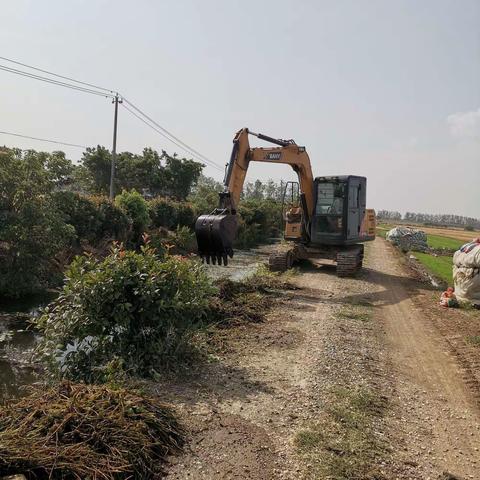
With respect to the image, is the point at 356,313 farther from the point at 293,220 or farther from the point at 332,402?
the point at 293,220

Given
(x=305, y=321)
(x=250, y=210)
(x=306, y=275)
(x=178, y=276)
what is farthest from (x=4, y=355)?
(x=250, y=210)

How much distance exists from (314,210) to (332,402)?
1097 cm

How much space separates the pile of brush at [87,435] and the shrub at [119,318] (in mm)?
1142

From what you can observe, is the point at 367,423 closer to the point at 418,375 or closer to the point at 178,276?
the point at 418,375

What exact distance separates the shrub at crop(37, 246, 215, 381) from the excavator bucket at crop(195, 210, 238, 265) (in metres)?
3.37

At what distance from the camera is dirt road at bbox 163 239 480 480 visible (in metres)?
4.22

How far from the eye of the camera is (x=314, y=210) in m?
15.9

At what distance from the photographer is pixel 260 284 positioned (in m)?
12.7

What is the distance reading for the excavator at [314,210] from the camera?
13469mm

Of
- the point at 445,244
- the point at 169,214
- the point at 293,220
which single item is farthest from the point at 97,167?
the point at 445,244

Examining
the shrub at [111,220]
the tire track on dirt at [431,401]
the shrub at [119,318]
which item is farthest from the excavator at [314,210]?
the shrub at [111,220]

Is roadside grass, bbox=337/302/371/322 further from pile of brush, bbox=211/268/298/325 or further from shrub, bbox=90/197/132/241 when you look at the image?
shrub, bbox=90/197/132/241

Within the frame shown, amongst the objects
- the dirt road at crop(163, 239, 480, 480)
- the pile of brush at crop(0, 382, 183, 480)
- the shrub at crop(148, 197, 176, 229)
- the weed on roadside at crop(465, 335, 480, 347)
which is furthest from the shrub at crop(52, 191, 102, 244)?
the weed on roadside at crop(465, 335, 480, 347)

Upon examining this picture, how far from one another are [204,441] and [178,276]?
2620 millimetres
